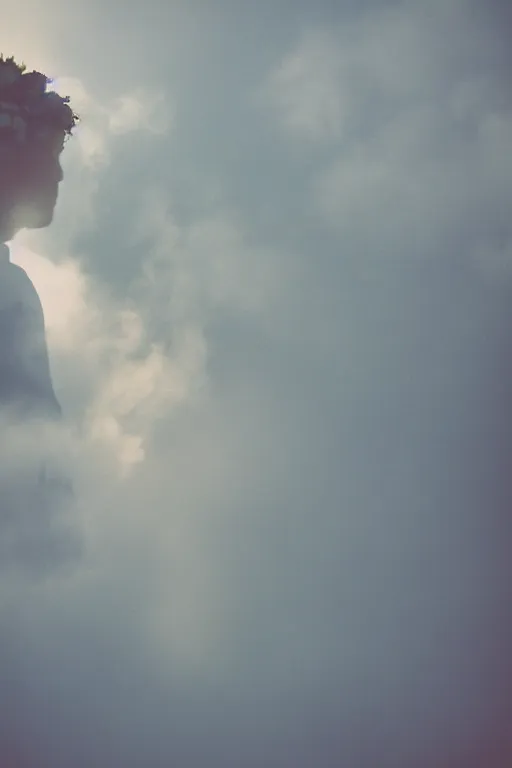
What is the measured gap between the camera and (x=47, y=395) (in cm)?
7581

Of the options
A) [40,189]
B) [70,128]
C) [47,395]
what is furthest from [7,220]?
[47,395]

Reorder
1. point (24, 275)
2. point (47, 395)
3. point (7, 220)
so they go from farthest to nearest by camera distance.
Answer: point (47, 395) < point (24, 275) < point (7, 220)

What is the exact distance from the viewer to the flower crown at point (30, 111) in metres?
43.9

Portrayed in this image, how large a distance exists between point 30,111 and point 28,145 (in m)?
2.75

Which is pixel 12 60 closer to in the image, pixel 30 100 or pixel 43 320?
pixel 30 100

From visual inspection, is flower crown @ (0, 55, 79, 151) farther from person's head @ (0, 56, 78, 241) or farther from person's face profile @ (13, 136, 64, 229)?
person's face profile @ (13, 136, 64, 229)

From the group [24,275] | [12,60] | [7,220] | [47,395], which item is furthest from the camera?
[47,395]

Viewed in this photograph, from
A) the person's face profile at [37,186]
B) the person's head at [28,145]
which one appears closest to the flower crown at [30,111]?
the person's head at [28,145]

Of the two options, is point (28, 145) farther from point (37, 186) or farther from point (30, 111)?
point (37, 186)

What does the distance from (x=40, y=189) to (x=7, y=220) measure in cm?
466

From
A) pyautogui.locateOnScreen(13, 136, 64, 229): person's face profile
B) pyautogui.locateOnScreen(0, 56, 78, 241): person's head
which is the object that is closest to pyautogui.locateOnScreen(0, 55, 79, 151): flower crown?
pyautogui.locateOnScreen(0, 56, 78, 241): person's head

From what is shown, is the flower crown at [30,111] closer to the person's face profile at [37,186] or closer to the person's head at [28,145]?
the person's head at [28,145]

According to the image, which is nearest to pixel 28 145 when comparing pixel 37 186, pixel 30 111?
pixel 30 111

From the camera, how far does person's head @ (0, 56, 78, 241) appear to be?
4428 cm
